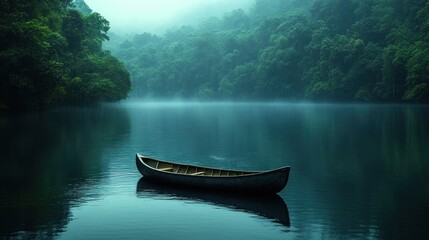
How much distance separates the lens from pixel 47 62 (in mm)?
79938

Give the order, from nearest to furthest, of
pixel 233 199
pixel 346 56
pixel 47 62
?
pixel 233 199 → pixel 47 62 → pixel 346 56

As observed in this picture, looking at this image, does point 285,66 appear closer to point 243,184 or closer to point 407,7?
point 407,7

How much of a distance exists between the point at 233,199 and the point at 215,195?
121 centimetres

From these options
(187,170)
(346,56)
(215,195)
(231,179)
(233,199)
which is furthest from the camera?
(346,56)

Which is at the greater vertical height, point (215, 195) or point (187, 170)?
point (187, 170)

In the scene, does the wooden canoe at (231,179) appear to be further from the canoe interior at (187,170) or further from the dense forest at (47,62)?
the dense forest at (47,62)

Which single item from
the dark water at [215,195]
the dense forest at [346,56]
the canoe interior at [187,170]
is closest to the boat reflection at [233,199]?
the dark water at [215,195]

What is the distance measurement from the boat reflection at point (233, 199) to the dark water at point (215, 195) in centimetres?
5

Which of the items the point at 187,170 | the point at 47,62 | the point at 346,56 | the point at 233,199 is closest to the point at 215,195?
the point at 233,199

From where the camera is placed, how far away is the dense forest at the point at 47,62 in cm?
7719

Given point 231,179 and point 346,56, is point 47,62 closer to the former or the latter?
point 231,179

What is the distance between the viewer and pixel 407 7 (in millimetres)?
145375

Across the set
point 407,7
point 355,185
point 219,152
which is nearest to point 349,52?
point 407,7

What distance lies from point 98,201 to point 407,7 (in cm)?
14042
